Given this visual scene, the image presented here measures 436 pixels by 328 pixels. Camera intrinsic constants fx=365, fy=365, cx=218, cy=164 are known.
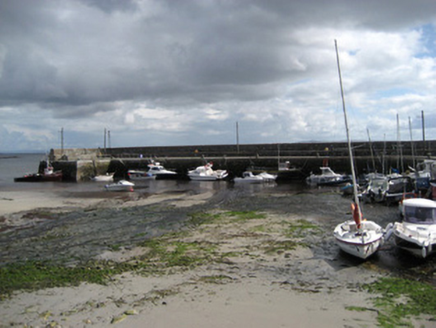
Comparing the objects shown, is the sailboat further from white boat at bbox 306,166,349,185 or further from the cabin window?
white boat at bbox 306,166,349,185

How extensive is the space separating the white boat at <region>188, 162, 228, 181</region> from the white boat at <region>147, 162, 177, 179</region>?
410cm

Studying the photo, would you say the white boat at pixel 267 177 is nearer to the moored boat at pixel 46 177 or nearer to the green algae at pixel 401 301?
the moored boat at pixel 46 177

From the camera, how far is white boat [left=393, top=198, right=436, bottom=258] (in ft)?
41.1

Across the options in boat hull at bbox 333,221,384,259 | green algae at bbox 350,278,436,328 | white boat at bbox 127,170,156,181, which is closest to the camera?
green algae at bbox 350,278,436,328

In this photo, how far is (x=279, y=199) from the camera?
30188 millimetres

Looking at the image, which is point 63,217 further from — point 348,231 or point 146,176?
point 146,176

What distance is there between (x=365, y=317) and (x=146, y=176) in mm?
45454

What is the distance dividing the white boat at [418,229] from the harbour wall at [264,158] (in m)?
27.8

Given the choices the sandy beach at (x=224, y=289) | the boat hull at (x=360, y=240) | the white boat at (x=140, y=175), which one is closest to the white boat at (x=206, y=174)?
the white boat at (x=140, y=175)

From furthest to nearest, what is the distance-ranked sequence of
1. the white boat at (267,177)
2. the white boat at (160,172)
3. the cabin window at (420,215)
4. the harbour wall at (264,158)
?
the white boat at (160,172)
the harbour wall at (264,158)
the white boat at (267,177)
the cabin window at (420,215)

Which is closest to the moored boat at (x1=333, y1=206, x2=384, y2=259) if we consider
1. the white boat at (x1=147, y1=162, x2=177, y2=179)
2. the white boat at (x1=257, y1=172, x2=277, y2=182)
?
the white boat at (x1=257, y1=172, x2=277, y2=182)

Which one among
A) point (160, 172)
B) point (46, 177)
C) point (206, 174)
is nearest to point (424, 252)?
point (206, 174)

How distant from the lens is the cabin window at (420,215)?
46.1 feet

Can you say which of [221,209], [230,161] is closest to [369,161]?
[230,161]
